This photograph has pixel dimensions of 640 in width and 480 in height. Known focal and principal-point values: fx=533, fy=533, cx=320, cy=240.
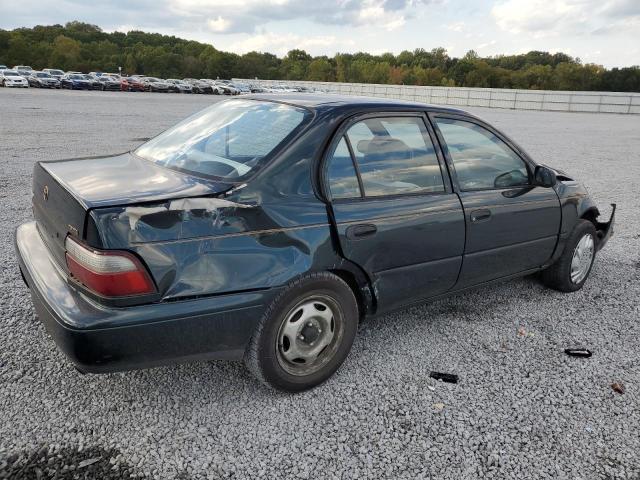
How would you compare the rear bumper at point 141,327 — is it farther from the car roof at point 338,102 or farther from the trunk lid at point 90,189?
the car roof at point 338,102

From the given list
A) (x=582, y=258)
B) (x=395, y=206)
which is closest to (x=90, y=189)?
(x=395, y=206)

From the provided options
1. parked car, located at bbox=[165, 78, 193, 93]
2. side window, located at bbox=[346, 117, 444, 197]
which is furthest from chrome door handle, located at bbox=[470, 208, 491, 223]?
parked car, located at bbox=[165, 78, 193, 93]

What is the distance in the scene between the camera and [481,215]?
359 centimetres

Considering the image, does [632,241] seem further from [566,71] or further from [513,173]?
[566,71]

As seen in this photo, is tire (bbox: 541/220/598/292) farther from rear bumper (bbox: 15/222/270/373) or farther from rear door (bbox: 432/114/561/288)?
rear bumper (bbox: 15/222/270/373)

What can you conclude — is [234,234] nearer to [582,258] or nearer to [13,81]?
[582,258]

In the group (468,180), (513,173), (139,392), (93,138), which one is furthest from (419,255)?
(93,138)

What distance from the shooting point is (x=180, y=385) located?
9.89 ft

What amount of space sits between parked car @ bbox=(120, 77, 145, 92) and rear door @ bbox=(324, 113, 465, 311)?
5368 centimetres

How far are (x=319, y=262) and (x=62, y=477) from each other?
1520 mm

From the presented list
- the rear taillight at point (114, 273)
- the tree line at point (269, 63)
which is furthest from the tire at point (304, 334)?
the tree line at point (269, 63)

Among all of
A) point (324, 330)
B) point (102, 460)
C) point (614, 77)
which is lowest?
point (102, 460)

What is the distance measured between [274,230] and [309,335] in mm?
641

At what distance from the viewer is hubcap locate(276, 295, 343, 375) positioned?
9.33ft
